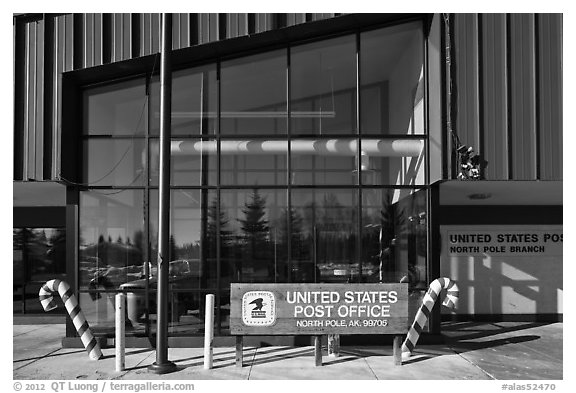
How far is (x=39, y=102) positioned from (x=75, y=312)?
12.8 ft

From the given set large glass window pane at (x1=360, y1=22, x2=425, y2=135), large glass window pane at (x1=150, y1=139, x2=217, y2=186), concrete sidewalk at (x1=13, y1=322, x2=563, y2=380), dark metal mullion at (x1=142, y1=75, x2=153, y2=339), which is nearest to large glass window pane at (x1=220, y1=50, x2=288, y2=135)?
large glass window pane at (x1=150, y1=139, x2=217, y2=186)

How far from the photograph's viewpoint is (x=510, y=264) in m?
13.6

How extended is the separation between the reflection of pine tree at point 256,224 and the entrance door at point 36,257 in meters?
6.24

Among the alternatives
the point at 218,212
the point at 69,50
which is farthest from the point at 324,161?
the point at 69,50

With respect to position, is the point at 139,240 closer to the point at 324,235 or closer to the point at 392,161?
the point at 324,235

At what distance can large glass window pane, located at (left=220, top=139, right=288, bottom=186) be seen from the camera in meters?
10.6

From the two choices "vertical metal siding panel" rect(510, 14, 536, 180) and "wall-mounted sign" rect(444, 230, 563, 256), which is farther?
"wall-mounted sign" rect(444, 230, 563, 256)

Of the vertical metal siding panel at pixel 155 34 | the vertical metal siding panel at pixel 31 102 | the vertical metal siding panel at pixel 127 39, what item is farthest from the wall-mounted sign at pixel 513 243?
the vertical metal siding panel at pixel 31 102

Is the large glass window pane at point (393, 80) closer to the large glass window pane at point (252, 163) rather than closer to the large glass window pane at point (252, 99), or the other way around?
the large glass window pane at point (252, 99)

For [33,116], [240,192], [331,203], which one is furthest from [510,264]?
[33,116]

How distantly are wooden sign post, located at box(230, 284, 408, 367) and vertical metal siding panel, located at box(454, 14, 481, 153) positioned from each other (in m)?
3.20

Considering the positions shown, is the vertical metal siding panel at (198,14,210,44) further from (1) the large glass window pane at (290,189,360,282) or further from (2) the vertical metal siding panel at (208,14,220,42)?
(1) the large glass window pane at (290,189,360,282)

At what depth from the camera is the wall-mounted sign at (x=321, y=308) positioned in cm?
887

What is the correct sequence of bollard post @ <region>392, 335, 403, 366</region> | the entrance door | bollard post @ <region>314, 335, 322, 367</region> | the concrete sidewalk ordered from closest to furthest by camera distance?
the concrete sidewalk → bollard post @ <region>314, 335, 322, 367</region> → bollard post @ <region>392, 335, 403, 366</region> → the entrance door
